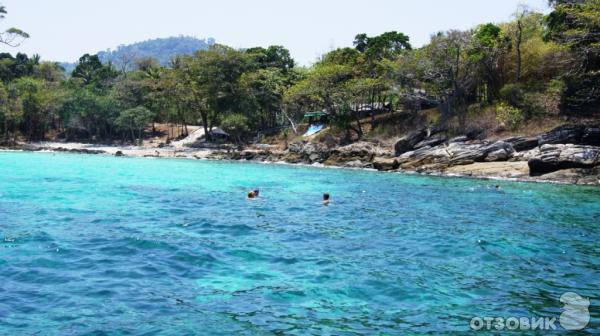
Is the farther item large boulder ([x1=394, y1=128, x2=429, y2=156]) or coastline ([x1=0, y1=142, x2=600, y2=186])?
large boulder ([x1=394, y1=128, x2=429, y2=156])

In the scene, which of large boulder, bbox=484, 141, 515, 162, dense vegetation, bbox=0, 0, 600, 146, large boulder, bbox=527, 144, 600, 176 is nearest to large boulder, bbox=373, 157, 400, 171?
large boulder, bbox=484, 141, 515, 162

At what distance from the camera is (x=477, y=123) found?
149ft

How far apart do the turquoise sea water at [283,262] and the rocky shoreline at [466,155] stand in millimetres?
9357

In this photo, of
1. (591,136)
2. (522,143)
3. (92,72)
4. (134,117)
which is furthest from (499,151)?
(92,72)

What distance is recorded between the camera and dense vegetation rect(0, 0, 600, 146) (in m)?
41.2

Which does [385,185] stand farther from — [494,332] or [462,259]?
[494,332]

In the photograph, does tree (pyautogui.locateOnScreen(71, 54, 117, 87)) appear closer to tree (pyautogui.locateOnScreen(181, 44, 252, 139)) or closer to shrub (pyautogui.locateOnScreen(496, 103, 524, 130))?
tree (pyautogui.locateOnScreen(181, 44, 252, 139))

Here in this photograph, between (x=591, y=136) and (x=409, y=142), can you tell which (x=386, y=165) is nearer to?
(x=409, y=142)

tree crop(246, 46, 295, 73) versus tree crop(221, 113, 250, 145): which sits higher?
tree crop(246, 46, 295, 73)

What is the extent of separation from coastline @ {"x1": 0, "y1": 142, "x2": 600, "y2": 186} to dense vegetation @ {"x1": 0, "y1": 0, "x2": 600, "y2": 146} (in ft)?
18.3

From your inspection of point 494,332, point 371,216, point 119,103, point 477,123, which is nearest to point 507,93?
point 477,123

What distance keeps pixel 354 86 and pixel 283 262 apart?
42.8 meters

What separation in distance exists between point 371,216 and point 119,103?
57586 millimetres

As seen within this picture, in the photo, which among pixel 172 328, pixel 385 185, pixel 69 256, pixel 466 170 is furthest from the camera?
pixel 466 170
